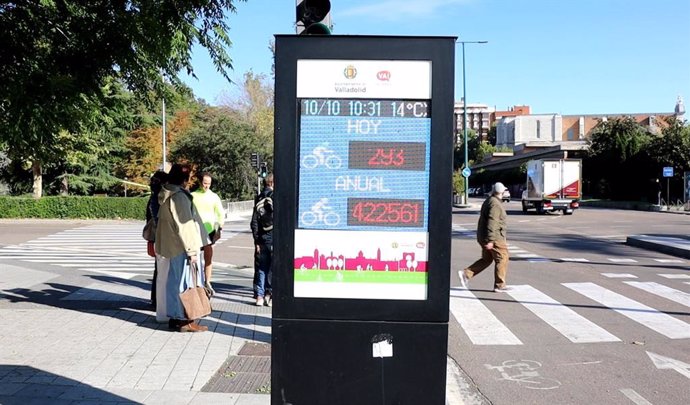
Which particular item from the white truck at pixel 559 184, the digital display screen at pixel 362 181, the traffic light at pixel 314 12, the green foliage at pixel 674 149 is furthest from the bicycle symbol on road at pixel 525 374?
the green foliage at pixel 674 149

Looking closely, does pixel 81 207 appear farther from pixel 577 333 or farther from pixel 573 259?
pixel 577 333

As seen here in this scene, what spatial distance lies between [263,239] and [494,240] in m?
4.10

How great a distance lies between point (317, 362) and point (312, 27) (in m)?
2.17

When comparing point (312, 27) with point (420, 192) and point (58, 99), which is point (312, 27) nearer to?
point (420, 192)

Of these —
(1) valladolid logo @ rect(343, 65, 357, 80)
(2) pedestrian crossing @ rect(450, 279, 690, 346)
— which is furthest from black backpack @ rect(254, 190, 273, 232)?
(1) valladolid logo @ rect(343, 65, 357, 80)

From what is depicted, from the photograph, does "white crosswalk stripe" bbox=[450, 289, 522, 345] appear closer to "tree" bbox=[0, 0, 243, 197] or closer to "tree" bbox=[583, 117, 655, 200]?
"tree" bbox=[0, 0, 243, 197]

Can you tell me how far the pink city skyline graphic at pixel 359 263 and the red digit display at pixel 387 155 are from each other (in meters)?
0.47

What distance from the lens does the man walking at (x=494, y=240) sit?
10.5m

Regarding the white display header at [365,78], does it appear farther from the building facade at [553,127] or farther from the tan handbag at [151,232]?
the building facade at [553,127]

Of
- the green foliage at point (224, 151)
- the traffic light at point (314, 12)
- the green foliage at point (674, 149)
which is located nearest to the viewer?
the traffic light at point (314, 12)

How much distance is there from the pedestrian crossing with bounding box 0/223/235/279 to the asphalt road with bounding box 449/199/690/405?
6947mm

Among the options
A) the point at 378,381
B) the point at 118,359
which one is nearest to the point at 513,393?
the point at 378,381

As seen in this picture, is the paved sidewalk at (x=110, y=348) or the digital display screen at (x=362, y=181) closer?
the digital display screen at (x=362, y=181)

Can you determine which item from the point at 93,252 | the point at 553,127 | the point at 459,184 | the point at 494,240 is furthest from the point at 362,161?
the point at 553,127
